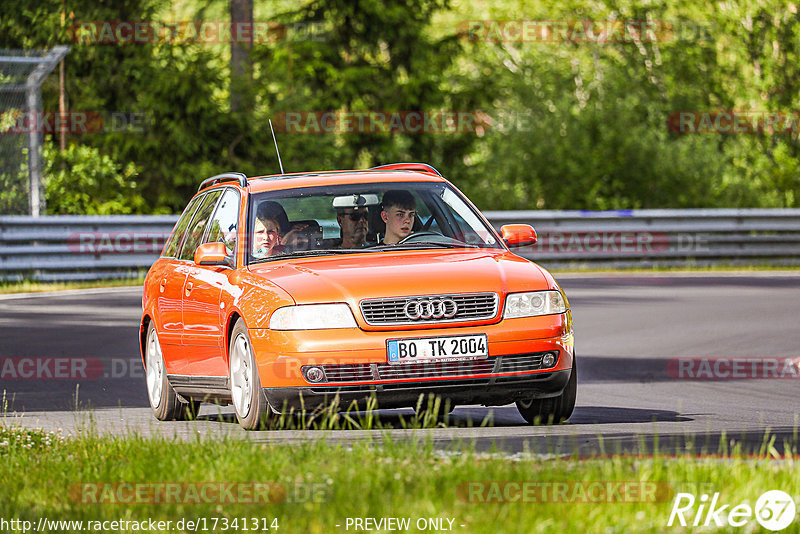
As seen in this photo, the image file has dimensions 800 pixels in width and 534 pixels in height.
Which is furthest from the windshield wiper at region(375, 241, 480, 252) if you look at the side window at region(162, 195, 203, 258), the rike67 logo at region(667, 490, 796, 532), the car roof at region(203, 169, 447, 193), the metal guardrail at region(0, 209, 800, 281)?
the metal guardrail at region(0, 209, 800, 281)

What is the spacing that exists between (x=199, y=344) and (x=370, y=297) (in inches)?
66.8

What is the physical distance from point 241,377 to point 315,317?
2.61ft

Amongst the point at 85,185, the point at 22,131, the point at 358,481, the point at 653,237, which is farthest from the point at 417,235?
the point at 85,185

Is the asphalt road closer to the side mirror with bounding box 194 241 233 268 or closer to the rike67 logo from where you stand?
the side mirror with bounding box 194 241 233 268

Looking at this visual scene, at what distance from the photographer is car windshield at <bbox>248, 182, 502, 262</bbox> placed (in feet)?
32.7

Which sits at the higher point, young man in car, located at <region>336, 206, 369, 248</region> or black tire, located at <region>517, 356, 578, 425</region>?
young man in car, located at <region>336, 206, 369, 248</region>

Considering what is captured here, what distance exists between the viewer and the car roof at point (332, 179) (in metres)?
10.4

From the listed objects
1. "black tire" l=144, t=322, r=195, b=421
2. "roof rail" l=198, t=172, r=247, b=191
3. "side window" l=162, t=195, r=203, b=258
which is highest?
"roof rail" l=198, t=172, r=247, b=191

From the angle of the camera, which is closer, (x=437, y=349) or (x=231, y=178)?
(x=437, y=349)

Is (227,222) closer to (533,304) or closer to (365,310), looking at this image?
(365,310)

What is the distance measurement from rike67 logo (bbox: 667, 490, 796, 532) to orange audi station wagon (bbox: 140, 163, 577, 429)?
10.1 feet

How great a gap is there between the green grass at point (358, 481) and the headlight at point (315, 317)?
4.25ft

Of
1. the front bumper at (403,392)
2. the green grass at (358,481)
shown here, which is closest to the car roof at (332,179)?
the front bumper at (403,392)

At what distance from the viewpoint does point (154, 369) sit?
11109 millimetres
